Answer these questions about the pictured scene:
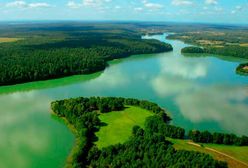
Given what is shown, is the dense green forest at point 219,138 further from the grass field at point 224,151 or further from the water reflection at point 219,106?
the water reflection at point 219,106

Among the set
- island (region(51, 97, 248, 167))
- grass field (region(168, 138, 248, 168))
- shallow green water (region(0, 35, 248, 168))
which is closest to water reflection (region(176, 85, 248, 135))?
shallow green water (region(0, 35, 248, 168))

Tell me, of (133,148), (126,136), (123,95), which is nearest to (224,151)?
(133,148)

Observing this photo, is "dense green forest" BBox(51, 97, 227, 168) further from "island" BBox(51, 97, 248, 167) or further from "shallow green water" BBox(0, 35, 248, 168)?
"shallow green water" BBox(0, 35, 248, 168)

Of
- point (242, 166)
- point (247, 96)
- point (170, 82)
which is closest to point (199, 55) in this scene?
point (170, 82)

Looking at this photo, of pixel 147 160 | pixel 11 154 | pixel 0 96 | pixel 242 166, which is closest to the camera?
pixel 147 160

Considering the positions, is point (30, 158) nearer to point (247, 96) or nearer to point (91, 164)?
point (91, 164)

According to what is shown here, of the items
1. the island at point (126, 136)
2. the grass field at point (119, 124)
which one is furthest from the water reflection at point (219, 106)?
the grass field at point (119, 124)
